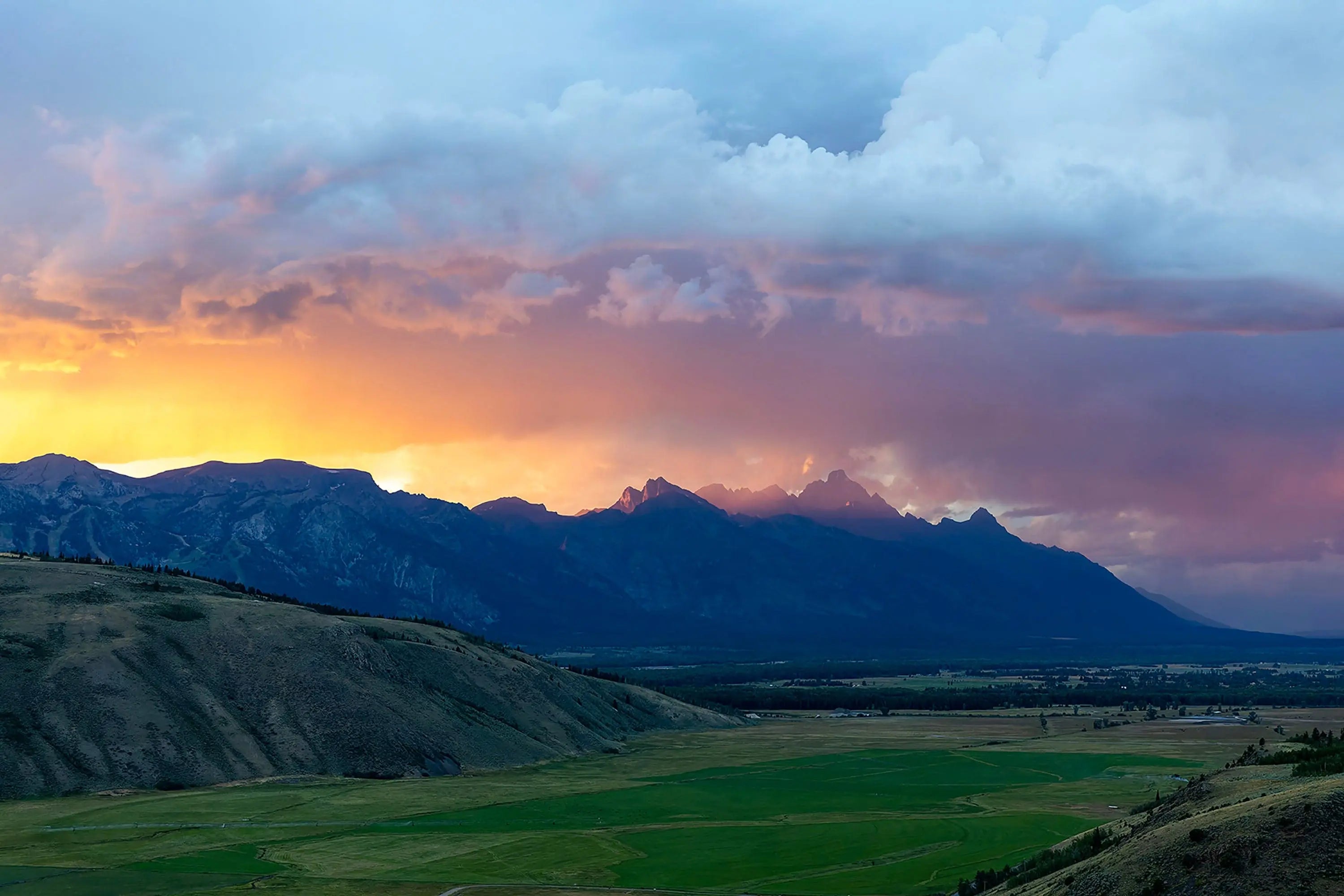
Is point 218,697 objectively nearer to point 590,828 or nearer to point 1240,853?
point 590,828

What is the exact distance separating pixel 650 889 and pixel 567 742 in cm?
10730

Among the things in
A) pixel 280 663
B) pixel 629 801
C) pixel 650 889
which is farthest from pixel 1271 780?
pixel 280 663

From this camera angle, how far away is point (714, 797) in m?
130

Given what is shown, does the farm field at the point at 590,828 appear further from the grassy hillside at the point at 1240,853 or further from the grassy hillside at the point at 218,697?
the grassy hillside at the point at 1240,853

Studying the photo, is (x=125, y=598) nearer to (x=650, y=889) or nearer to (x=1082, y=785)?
(x=650, y=889)

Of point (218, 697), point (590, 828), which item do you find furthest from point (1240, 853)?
point (218, 697)

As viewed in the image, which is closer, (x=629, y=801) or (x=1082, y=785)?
(x=629, y=801)

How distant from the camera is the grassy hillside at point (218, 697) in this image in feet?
436

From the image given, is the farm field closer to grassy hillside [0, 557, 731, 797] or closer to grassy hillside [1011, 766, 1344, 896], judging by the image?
grassy hillside [0, 557, 731, 797]

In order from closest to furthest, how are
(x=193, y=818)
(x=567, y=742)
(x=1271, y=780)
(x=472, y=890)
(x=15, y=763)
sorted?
(x=1271, y=780), (x=472, y=890), (x=193, y=818), (x=15, y=763), (x=567, y=742)

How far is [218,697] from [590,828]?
2574 inches

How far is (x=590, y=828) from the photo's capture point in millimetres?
108312

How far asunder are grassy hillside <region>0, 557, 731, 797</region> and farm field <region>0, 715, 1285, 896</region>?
6.56 metres

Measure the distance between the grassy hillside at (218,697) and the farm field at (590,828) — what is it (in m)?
6.56
